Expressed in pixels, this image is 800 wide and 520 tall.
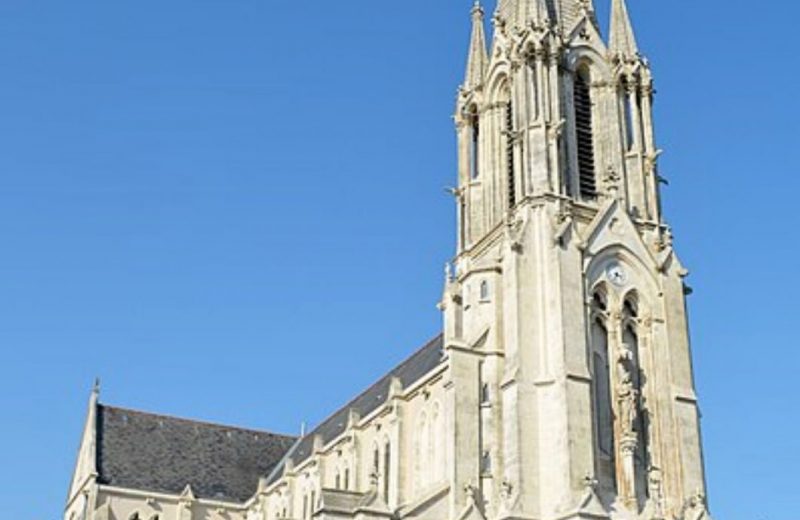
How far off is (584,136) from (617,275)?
22.1 feet

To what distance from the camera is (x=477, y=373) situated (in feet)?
138

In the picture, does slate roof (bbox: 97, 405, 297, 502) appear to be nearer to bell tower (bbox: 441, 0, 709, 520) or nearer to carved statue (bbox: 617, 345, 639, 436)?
bell tower (bbox: 441, 0, 709, 520)

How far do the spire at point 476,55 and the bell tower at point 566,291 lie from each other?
0.17 metres

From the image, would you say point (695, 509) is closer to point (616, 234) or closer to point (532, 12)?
point (616, 234)

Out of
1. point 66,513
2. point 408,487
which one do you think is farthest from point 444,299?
point 66,513

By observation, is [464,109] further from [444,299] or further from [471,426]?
[471,426]

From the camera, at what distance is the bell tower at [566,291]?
129 feet

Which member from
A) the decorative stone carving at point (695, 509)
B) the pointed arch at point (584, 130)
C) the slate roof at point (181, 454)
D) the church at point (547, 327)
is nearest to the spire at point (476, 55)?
the church at point (547, 327)

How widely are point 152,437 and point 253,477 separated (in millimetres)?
6448

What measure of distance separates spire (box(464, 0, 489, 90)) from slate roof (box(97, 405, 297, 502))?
92.7 ft

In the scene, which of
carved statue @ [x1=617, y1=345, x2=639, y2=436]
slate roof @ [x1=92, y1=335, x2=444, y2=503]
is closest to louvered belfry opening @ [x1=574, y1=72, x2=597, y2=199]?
carved statue @ [x1=617, y1=345, x2=639, y2=436]

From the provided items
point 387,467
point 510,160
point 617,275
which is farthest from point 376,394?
point 617,275

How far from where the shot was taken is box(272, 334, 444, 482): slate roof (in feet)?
163

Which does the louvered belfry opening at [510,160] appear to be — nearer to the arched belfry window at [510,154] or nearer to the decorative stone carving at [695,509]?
the arched belfry window at [510,154]
